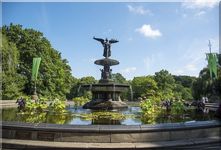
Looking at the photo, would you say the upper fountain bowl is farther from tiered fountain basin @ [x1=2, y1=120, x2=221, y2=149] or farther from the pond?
tiered fountain basin @ [x1=2, y1=120, x2=221, y2=149]

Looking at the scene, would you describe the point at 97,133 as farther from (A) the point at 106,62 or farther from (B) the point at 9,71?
(B) the point at 9,71

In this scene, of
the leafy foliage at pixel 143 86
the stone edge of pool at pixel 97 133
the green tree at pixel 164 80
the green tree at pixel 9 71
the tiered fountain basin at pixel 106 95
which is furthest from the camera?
the green tree at pixel 164 80

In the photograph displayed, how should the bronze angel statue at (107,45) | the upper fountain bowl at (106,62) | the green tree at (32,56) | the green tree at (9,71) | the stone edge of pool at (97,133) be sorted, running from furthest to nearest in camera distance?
the green tree at (32,56)
the green tree at (9,71)
the bronze angel statue at (107,45)
the upper fountain bowl at (106,62)
the stone edge of pool at (97,133)

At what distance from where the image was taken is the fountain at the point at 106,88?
20.4 meters

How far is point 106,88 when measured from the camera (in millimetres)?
20406

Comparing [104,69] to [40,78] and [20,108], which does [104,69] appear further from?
[40,78]

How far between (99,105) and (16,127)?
11.4 meters

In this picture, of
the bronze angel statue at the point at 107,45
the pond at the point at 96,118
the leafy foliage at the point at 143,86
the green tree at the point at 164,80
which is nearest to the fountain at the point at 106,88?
the bronze angel statue at the point at 107,45

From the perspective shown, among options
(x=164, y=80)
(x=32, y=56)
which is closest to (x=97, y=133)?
(x=32, y=56)

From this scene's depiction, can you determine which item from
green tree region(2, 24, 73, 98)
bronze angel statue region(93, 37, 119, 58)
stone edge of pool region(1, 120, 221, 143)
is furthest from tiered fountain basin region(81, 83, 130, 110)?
green tree region(2, 24, 73, 98)

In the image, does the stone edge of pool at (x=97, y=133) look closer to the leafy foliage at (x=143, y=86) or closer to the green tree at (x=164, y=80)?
the leafy foliage at (x=143, y=86)

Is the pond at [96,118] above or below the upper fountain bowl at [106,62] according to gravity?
below

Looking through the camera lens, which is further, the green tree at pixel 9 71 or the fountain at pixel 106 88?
the green tree at pixel 9 71

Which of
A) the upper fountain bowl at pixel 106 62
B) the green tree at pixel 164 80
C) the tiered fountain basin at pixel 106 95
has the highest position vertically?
the green tree at pixel 164 80
